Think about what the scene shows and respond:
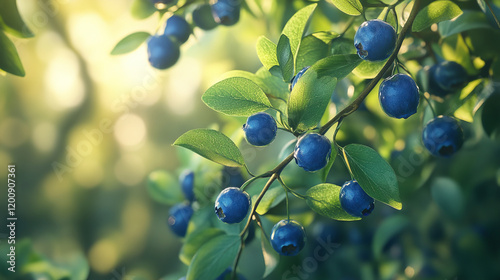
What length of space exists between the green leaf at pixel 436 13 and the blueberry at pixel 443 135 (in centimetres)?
28

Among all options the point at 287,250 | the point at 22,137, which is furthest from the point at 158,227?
the point at 287,250

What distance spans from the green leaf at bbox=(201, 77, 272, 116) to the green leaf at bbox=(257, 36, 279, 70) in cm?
10

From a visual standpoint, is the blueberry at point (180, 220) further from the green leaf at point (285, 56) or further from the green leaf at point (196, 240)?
the green leaf at point (285, 56)

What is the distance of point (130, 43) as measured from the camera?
1.16 m

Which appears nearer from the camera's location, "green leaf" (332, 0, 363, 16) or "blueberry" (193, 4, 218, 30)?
"green leaf" (332, 0, 363, 16)

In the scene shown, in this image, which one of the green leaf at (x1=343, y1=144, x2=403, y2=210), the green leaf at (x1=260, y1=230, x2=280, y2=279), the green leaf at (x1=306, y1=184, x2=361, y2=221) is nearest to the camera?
the green leaf at (x1=343, y1=144, x2=403, y2=210)

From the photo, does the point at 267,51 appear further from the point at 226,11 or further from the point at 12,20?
the point at 12,20

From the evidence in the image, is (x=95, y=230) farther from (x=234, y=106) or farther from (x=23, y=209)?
(x=234, y=106)

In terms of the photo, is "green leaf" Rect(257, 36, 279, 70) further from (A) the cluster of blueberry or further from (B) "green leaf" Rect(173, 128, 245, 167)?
(A) the cluster of blueberry

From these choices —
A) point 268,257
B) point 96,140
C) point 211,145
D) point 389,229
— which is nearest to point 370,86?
point 211,145

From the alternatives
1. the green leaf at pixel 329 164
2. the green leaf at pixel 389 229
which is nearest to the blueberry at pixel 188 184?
the green leaf at pixel 329 164

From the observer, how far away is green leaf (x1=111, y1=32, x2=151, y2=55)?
1135 mm

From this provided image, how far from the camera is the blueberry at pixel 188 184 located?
1.29 m

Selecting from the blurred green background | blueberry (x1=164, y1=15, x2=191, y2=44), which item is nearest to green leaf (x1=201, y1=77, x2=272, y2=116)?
blueberry (x1=164, y1=15, x2=191, y2=44)
